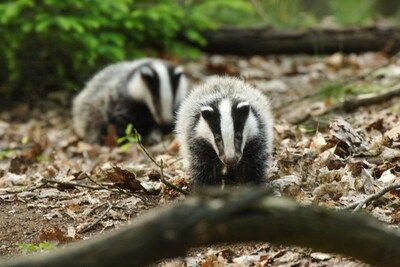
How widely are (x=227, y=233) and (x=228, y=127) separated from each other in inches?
79.3

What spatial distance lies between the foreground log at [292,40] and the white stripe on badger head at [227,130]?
5.61m

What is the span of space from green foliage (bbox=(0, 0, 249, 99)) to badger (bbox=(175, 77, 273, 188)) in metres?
3.40

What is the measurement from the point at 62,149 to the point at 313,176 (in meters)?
3.73

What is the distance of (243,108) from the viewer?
15.6ft

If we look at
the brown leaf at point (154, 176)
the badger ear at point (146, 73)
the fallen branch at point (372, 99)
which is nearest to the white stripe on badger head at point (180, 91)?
the badger ear at point (146, 73)

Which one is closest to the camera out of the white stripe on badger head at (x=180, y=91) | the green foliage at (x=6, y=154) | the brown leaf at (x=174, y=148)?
the brown leaf at (x=174, y=148)

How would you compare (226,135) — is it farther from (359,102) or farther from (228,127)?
(359,102)

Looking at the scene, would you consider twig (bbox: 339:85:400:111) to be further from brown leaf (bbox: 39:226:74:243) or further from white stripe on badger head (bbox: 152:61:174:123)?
brown leaf (bbox: 39:226:74:243)

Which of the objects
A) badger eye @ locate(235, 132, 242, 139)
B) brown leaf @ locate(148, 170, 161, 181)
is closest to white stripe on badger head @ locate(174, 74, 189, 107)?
brown leaf @ locate(148, 170, 161, 181)

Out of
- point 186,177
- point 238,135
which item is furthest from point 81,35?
point 238,135

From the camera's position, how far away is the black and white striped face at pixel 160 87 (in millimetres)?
8370

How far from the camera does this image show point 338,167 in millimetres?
5145

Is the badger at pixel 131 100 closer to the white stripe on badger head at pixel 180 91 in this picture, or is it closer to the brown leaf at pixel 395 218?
the white stripe on badger head at pixel 180 91

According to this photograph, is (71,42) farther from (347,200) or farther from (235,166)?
(347,200)
